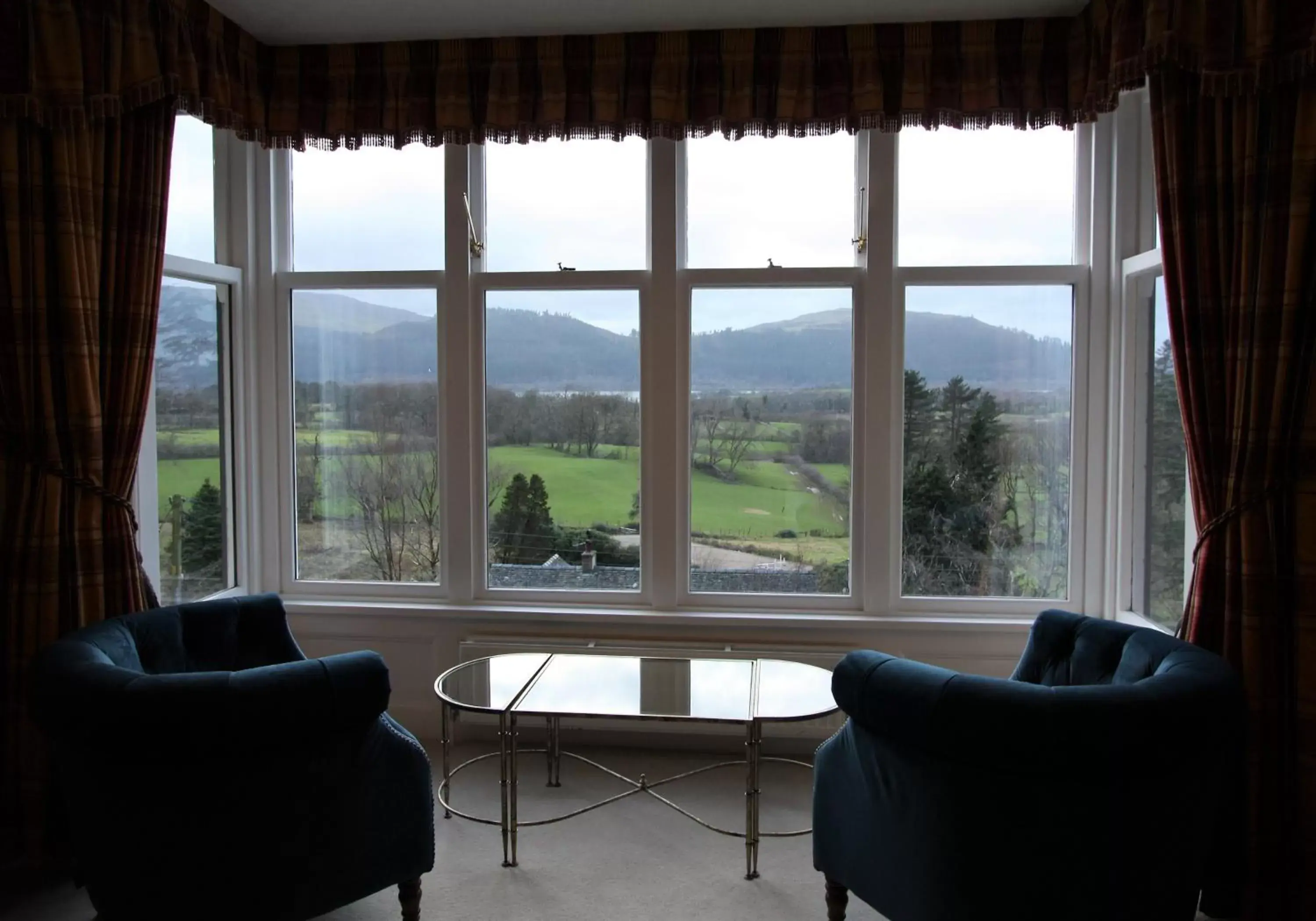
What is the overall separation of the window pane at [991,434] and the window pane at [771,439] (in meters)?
0.31

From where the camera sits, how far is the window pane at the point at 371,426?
3646mm

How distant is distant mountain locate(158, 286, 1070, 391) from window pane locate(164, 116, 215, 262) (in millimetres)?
187

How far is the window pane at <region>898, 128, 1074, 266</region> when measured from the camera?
340 cm

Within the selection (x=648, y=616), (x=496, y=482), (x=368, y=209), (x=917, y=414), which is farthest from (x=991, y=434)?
(x=368, y=209)

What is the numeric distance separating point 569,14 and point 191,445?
7.17ft

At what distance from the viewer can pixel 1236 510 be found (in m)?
2.32

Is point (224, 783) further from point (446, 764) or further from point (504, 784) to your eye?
point (446, 764)

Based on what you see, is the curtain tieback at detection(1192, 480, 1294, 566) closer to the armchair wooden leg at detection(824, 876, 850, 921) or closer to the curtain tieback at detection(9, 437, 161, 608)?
the armchair wooden leg at detection(824, 876, 850, 921)

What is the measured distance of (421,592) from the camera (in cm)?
368

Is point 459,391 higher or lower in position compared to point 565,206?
lower

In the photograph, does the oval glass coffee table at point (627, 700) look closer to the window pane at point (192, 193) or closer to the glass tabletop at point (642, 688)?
the glass tabletop at point (642, 688)

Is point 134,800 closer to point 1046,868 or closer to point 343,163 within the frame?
point 1046,868

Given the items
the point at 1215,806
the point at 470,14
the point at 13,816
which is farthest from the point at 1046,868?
the point at 470,14

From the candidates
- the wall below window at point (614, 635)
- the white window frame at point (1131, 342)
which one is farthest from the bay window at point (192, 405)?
the white window frame at point (1131, 342)
